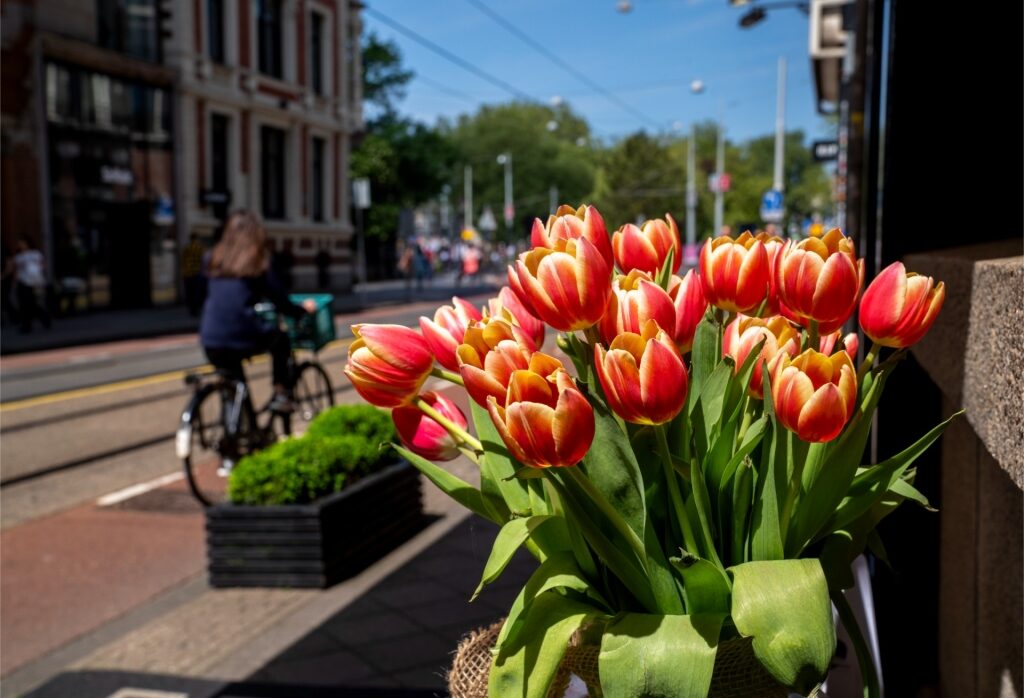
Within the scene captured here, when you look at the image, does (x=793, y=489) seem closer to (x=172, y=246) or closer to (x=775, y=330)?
(x=775, y=330)

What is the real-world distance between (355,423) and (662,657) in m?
4.85

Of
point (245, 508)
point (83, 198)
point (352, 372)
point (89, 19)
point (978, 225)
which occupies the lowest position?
point (245, 508)

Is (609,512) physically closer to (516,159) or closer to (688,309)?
(688,309)

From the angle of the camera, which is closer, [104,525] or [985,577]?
[985,577]

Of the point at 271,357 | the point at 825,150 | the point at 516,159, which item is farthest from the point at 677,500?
the point at 516,159

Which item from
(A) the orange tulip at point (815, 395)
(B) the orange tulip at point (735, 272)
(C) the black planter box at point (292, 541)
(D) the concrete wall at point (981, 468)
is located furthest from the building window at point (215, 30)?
(A) the orange tulip at point (815, 395)

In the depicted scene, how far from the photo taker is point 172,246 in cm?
2795

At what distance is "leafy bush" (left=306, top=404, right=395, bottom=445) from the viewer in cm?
546

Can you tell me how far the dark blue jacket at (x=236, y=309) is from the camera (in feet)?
22.0

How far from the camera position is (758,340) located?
1016 mm

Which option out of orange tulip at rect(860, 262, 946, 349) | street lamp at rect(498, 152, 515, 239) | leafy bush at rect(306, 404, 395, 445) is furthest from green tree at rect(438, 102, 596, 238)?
orange tulip at rect(860, 262, 946, 349)

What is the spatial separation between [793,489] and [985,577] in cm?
51

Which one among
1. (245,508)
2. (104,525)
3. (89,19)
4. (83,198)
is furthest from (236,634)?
(89,19)

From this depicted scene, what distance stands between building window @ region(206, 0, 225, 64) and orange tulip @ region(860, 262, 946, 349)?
3123 centimetres
